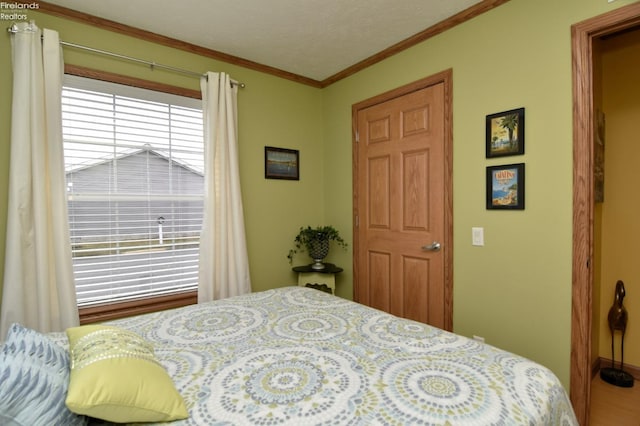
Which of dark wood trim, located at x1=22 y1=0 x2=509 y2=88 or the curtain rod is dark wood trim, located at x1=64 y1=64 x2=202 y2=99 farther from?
dark wood trim, located at x1=22 y1=0 x2=509 y2=88

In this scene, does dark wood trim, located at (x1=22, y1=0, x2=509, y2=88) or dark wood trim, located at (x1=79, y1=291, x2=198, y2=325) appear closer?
dark wood trim, located at (x1=22, y1=0, x2=509, y2=88)

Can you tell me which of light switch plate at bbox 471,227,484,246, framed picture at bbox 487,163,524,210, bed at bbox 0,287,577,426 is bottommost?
bed at bbox 0,287,577,426

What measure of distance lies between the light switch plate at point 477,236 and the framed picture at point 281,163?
5.80ft

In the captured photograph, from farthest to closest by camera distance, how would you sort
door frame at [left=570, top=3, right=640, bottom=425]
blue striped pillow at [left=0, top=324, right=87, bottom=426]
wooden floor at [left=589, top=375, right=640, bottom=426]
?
wooden floor at [left=589, top=375, right=640, bottom=426], door frame at [left=570, top=3, right=640, bottom=425], blue striped pillow at [left=0, top=324, right=87, bottom=426]

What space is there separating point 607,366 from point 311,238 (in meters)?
2.61

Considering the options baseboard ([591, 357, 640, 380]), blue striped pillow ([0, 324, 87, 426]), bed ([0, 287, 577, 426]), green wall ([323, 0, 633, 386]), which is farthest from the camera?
baseboard ([591, 357, 640, 380])

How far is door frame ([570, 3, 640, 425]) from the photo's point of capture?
1723 millimetres

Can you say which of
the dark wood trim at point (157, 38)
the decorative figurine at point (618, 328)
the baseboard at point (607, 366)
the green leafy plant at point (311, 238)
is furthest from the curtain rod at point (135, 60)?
the baseboard at point (607, 366)

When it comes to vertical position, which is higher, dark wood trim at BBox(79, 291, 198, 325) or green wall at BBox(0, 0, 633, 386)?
green wall at BBox(0, 0, 633, 386)

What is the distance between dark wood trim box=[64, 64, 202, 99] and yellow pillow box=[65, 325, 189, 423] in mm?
2001

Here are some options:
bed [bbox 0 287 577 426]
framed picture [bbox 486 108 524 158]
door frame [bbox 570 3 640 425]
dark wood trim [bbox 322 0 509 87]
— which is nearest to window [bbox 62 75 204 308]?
bed [bbox 0 287 577 426]

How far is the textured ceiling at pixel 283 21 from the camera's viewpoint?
6.98 ft

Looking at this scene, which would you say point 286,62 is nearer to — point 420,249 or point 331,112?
point 331,112

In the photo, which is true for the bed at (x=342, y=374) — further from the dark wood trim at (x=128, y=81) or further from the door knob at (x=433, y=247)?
the dark wood trim at (x=128, y=81)
